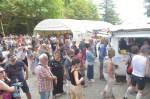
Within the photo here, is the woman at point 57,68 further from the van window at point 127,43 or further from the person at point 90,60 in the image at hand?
the van window at point 127,43

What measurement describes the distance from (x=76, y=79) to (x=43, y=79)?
1.16 meters

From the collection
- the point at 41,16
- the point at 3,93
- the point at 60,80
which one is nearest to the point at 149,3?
the point at 41,16

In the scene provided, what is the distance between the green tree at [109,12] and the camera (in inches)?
2373

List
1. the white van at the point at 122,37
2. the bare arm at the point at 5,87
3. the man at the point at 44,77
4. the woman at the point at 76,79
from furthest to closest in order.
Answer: the white van at the point at 122,37 → the man at the point at 44,77 → the woman at the point at 76,79 → the bare arm at the point at 5,87

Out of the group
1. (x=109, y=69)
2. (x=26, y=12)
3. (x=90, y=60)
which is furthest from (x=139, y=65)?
(x=26, y=12)

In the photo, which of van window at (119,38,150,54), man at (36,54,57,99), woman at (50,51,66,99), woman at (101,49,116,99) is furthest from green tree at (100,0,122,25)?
man at (36,54,57,99)

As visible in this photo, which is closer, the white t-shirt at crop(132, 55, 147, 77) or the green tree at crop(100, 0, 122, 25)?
the white t-shirt at crop(132, 55, 147, 77)

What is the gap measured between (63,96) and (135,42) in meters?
3.54

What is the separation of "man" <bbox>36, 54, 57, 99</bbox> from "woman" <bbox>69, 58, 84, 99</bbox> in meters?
0.79

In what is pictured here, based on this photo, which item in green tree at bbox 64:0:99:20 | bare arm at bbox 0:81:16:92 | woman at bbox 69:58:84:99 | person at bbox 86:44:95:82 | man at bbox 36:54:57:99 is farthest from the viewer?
green tree at bbox 64:0:99:20

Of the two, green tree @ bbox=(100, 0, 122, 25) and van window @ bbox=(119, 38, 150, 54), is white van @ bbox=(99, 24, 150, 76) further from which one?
green tree @ bbox=(100, 0, 122, 25)

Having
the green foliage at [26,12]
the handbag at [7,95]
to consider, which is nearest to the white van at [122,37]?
the handbag at [7,95]

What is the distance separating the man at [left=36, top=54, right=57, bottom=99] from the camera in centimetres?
505

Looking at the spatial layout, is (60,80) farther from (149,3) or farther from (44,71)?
(149,3)
